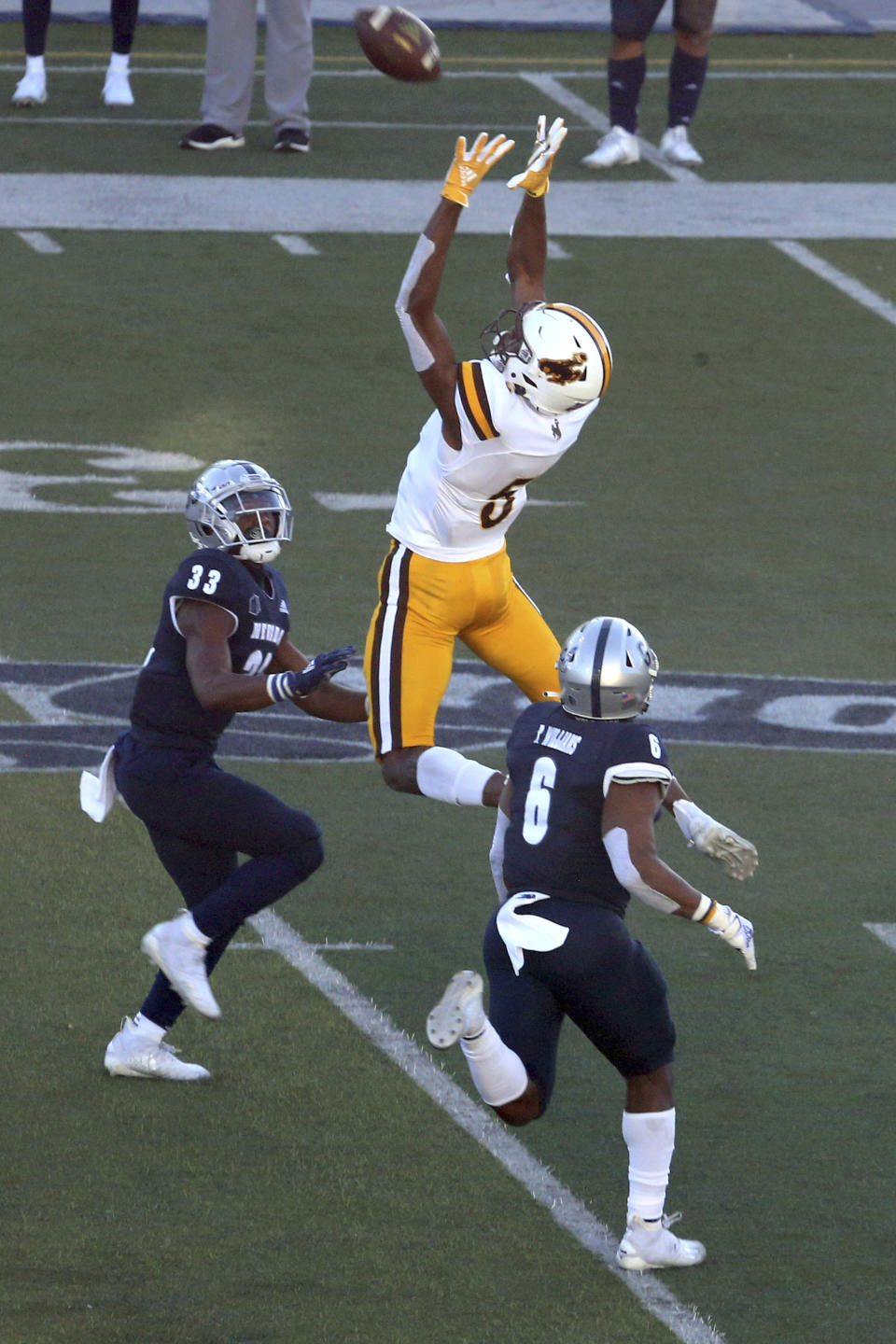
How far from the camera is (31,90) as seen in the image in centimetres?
1848

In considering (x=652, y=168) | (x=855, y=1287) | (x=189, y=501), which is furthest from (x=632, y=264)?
(x=855, y=1287)

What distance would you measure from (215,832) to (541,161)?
2.45m

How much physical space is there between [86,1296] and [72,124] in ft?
47.8

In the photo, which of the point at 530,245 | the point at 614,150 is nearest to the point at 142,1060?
the point at 530,245

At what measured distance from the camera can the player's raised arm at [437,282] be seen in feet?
22.9

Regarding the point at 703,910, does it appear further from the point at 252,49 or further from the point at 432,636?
the point at 252,49

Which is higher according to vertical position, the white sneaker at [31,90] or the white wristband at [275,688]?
the white wristband at [275,688]

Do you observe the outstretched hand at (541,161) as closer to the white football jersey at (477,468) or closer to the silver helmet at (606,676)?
the white football jersey at (477,468)

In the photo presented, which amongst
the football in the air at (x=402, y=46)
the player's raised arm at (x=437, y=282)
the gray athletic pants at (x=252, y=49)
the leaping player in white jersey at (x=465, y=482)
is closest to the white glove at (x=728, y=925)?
the leaping player in white jersey at (x=465, y=482)

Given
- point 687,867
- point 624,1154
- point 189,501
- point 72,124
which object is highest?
point 189,501

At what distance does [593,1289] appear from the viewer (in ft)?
17.4

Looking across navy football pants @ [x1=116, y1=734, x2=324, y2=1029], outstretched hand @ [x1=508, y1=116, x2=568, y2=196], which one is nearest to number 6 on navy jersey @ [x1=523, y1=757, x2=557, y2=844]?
navy football pants @ [x1=116, y1=734, x2=324, y2=1029]

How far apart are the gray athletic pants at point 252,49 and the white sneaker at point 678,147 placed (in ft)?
8.85

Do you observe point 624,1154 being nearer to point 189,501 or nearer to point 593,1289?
point 593,1289
